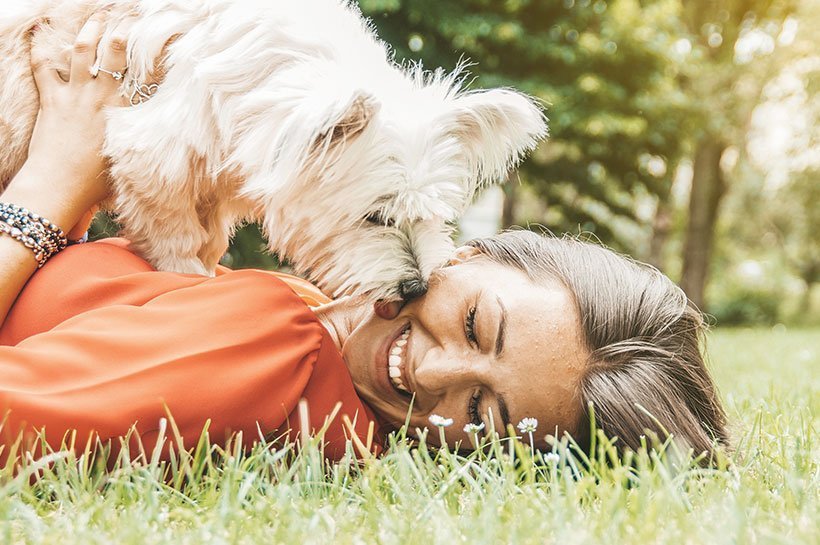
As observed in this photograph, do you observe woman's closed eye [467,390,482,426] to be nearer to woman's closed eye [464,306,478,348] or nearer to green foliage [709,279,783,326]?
woman's closed eye [464,306,478,348]

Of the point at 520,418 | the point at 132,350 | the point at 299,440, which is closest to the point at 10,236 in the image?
the point at 132,350

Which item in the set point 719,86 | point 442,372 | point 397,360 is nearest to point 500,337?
point 442,372

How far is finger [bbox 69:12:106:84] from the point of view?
2707 millimetres

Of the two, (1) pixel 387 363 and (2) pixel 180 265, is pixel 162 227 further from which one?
(1) pixel 387 363

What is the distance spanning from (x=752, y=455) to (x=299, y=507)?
1345 millimetres

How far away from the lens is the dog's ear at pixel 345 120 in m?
2.14

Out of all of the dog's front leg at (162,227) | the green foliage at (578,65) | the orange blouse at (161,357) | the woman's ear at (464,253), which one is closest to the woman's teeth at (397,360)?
the orange blouse at (161,357)

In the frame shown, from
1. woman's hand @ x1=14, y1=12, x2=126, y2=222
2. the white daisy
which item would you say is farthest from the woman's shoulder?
the white daisy

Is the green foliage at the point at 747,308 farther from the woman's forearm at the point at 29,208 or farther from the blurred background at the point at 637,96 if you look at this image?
the woman's forearm at the point at 29,208

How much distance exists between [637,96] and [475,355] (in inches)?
411

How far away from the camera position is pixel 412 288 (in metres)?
2.40

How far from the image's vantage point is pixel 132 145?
2.55m

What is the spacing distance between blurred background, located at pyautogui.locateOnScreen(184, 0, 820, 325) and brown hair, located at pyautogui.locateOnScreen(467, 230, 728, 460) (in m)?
2.05

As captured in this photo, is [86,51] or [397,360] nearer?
[397,360]
